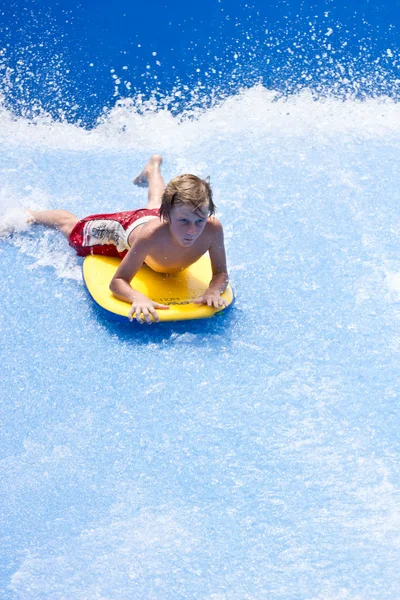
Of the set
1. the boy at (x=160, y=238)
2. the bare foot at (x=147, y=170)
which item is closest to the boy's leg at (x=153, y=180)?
the bare foot at (x=147, y=170)

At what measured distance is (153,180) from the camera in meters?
3.86

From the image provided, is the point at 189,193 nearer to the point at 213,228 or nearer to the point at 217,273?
the point at 213,228

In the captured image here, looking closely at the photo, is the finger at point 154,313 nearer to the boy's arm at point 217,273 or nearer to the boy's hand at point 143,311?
the boy's hand at point 143,311

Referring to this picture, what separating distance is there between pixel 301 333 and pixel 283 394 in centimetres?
36

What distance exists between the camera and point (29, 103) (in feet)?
15.5

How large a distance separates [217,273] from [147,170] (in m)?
1.02

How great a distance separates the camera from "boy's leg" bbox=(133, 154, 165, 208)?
3.67m

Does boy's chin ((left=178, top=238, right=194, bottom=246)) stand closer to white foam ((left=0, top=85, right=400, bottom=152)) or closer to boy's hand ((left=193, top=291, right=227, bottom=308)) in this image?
boy's hand ((left=193, top=291, right=227, bottom=308))

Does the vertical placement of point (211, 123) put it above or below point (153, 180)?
above

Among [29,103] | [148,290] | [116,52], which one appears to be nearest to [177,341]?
[148,290]

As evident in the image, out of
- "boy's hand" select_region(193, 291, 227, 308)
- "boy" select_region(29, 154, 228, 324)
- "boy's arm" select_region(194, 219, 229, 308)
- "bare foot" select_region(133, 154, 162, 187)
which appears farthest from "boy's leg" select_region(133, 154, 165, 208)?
"boy's hand" select_region(193, 291, 227, 308)

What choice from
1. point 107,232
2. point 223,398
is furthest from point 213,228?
point 223,398

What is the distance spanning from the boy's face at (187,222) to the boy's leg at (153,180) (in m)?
0.67

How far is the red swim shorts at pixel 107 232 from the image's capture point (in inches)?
130
